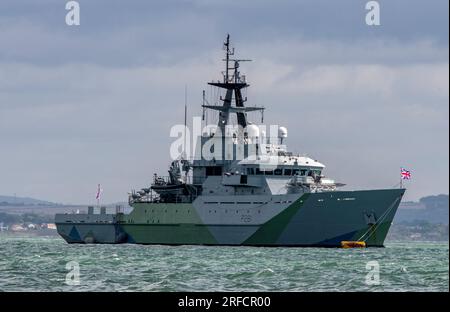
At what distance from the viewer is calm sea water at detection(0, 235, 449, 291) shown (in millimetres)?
46500

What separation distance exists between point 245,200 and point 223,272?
29808 mm

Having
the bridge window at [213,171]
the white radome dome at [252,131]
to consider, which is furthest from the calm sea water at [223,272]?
the white radome dome at [252,131]

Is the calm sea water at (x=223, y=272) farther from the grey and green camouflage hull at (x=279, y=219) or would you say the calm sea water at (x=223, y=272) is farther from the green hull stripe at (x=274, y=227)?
the grey and green camouflage hull at (x=279, y=219)

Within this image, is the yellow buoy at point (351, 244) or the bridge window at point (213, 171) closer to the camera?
the yellow buoy at point (351, 244)

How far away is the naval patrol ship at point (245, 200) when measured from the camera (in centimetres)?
8150

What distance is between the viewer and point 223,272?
5412cm

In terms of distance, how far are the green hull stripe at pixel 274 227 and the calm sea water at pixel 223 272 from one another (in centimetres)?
644

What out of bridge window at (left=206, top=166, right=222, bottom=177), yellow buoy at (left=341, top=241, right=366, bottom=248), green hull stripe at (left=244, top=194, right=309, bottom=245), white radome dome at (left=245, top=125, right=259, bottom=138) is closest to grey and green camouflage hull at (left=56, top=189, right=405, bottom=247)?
green hull stripe at (left=244, top=194, right=309, bottom=245)

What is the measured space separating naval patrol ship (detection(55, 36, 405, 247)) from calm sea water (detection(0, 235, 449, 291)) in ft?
23.5

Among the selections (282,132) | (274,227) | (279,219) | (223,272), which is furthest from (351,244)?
(223,272)

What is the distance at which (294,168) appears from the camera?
84188mm
